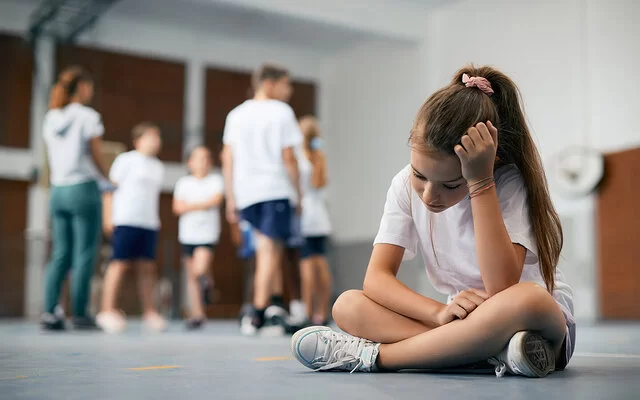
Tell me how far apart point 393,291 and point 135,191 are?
3.18 metres

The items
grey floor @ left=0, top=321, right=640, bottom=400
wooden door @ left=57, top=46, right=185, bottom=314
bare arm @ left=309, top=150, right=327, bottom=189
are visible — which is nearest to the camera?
grey floor @ left=0, top=321, right=640, bottom=400

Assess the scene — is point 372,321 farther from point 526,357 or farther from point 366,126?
point 366,126

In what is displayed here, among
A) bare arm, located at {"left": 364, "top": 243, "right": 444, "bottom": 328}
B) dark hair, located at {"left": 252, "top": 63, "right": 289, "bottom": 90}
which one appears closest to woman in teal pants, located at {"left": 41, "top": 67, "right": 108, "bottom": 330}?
dark hair, located at {"left": 252, "top": 63, "right": 289, "bottom": 90}

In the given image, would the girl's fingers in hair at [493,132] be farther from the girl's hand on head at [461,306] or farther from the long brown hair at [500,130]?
the girl's hand on head at [461,306]

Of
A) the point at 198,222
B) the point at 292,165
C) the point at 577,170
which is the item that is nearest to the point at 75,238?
the point at 198,222

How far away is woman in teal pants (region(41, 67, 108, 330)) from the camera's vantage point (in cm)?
393

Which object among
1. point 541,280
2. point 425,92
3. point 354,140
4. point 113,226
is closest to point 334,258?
point 354,140

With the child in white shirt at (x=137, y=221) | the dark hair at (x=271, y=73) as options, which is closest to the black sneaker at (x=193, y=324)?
the child in white shirt at (x=137, y=221)

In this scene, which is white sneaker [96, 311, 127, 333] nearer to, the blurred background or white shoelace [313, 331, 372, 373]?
the blurred background

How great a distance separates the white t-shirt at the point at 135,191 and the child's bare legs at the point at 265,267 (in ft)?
3.53

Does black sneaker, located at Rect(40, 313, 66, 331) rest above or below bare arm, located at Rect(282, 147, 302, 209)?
below

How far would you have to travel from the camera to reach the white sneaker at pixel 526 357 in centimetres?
136

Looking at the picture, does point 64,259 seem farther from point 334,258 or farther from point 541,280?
point 334,258

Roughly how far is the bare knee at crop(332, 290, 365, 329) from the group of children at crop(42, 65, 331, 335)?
194cm
